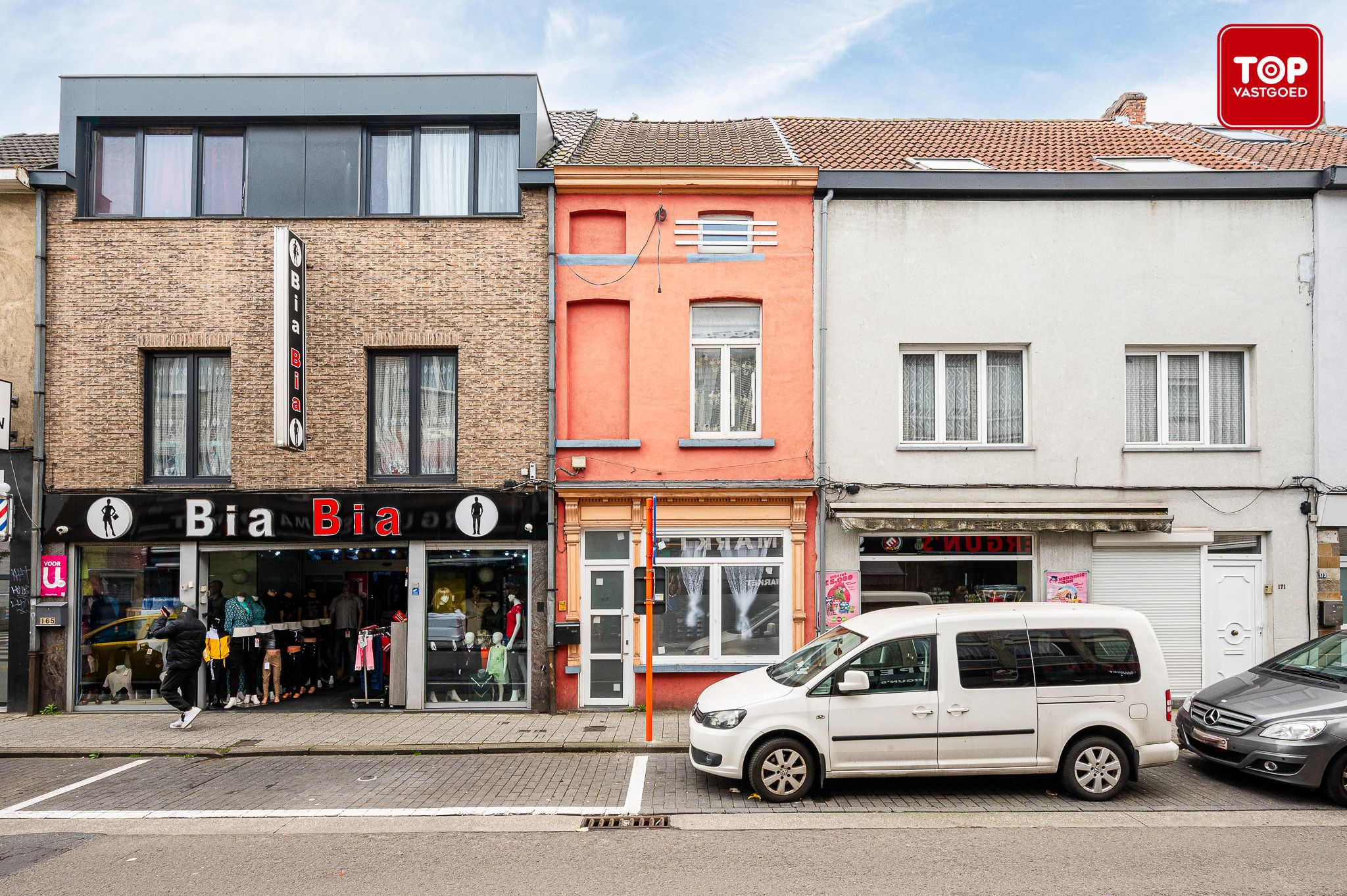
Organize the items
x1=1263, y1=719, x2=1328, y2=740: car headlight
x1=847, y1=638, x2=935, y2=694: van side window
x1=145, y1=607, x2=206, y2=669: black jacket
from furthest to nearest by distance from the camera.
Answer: x1=145, y1=607, x2=206, y2=669: black jacket < x1=847, y1=638, x2=935, y2=694: van side window < x1=1263, y1=719, x2=1328, y2=740: car headlight

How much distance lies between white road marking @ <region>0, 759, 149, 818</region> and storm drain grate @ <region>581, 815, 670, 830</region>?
206 inches

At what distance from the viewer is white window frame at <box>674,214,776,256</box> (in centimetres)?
1281

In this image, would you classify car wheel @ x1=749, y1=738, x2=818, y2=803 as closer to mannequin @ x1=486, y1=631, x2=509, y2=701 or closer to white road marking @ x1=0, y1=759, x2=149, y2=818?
mannequin @ x1=486, y1=631, x2=509, y2=701

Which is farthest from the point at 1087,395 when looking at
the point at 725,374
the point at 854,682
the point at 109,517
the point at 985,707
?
the point at 109,517

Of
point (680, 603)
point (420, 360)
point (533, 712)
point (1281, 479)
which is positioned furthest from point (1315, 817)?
point (420, 360)

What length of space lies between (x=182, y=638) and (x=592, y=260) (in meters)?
7.47

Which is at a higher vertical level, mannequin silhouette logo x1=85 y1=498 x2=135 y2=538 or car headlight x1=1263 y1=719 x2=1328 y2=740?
mannequin silhouette logo x1=85 y1=498 x2=135 y2=538

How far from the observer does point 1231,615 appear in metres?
12.5

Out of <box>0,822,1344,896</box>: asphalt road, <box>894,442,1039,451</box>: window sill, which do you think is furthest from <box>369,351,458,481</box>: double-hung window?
<box>894,442,1039,451</box>: window sill

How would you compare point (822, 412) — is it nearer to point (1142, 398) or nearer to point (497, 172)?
point (1142, 398)

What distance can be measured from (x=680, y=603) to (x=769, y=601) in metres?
1.26

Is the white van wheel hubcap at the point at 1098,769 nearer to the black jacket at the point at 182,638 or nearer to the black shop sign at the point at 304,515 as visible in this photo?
the black shop sign at the point at 304,515

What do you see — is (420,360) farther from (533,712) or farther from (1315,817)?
(1315,817)

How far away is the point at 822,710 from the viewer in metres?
8.12
